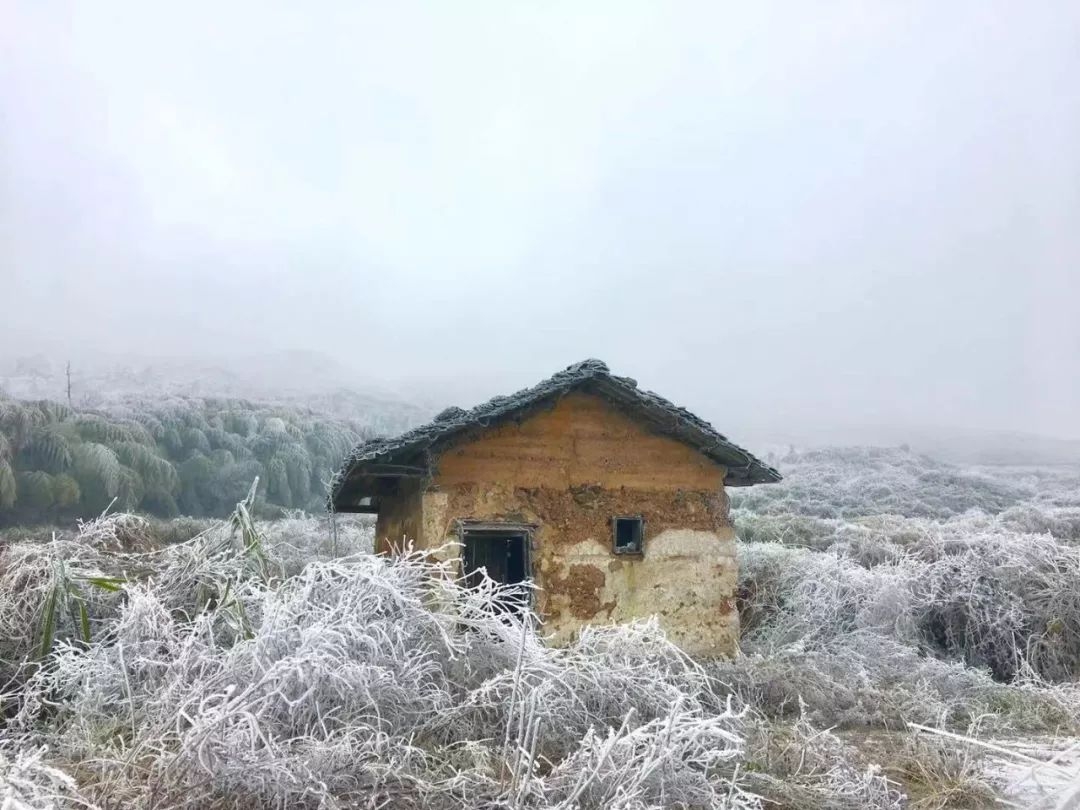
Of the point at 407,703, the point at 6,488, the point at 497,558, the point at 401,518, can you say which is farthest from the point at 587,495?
the point at 6,488

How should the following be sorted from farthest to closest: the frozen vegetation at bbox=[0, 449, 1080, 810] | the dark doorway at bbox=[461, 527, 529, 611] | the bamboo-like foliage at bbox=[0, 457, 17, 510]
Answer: the bamboo-like foliage at bbox=[0, 457, 17, 510]
the dark doorway at bbox=[461, 527, 529, 611]
the frozen vegetation at bbox=[0, 449, 1080, 810]

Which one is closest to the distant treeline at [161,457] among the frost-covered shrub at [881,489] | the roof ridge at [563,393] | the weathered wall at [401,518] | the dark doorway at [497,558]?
the weathered wall at [401,518]

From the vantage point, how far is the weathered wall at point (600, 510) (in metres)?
10.7

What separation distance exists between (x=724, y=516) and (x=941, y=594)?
4690 millimetres

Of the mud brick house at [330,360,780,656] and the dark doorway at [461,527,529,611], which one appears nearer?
the mud brick house at [330,360,780,656]

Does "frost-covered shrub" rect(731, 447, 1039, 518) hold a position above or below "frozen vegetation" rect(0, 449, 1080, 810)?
above

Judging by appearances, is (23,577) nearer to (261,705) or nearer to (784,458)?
(261,705)

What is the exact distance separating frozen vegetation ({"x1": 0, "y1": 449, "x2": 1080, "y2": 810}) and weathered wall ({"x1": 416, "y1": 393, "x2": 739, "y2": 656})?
3.39 ft

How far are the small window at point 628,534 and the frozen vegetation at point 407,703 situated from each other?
1.70 metres

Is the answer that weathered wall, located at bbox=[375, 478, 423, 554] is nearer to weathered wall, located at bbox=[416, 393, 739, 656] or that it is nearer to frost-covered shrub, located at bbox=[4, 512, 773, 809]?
weathered wall, located at bbox=[416, 393, 739, 656]

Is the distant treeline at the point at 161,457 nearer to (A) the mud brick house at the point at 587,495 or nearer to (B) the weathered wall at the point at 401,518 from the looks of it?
(B) the weathered wall at the point at 401,518

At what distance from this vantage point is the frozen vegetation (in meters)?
5.05

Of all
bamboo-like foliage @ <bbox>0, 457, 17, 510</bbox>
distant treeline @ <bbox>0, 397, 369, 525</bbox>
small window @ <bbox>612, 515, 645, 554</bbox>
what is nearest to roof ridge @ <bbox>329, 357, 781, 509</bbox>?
small window @ <bbox>612, 515, 645, 554</bbox>

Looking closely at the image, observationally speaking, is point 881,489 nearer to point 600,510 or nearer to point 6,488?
point 600,510
